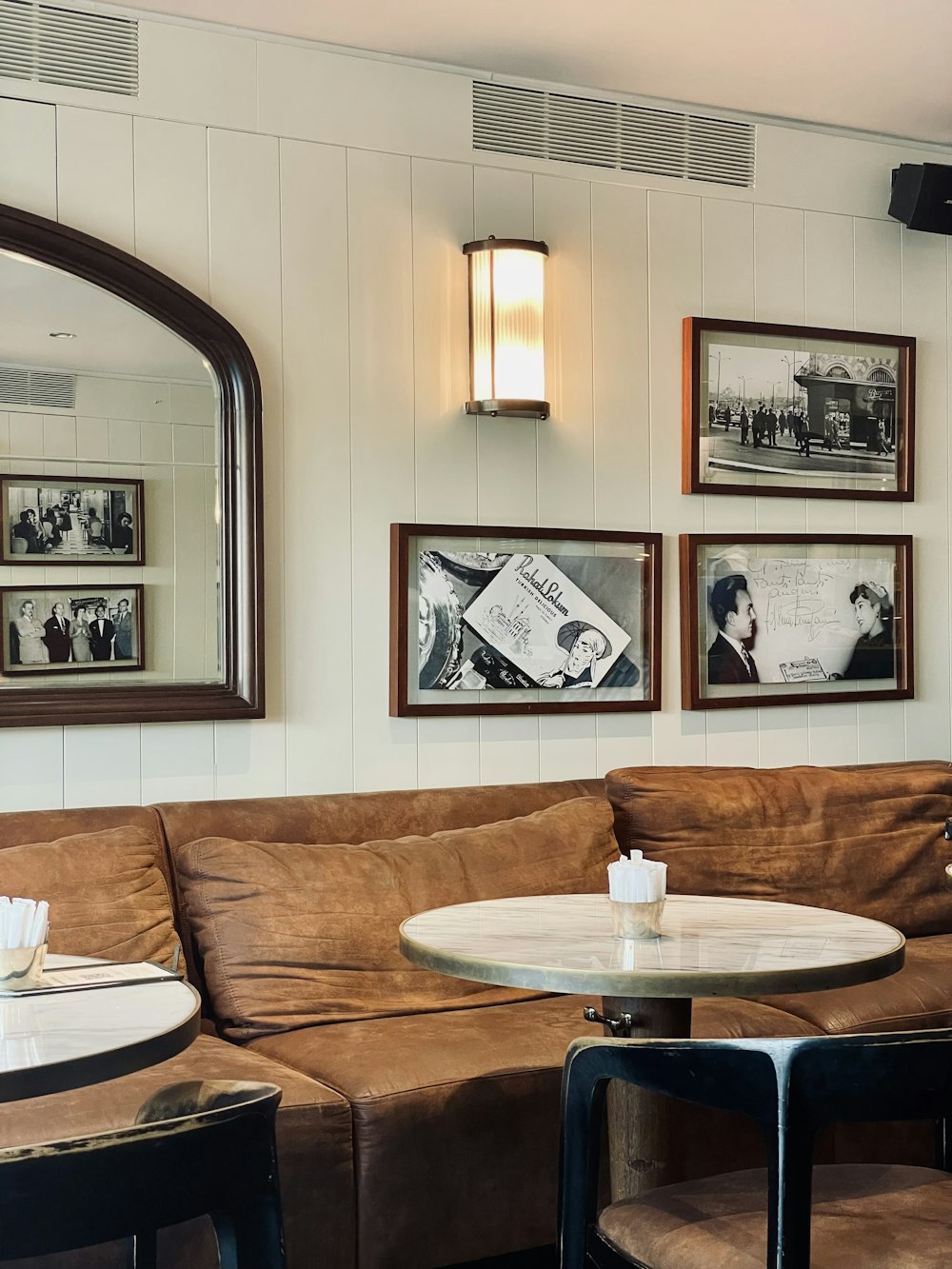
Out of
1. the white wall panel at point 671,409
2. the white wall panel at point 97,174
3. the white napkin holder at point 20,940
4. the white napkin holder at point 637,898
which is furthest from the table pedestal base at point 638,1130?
the white wall panel at point 97,174

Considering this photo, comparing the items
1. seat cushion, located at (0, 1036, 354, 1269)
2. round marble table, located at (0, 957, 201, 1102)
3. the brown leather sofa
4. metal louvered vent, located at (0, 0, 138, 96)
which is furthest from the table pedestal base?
metal louvered vent, located at (0, 0, 138, 96)

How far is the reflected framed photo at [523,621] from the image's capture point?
3.47 meters

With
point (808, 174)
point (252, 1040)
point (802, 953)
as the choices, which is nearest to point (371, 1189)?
point (252, 1040)

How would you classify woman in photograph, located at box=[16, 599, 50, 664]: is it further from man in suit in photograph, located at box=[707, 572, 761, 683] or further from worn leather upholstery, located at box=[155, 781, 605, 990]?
man in suit in photograph, located at box=[707, 572, 761, 683]

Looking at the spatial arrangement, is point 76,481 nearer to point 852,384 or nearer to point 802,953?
point 802,953

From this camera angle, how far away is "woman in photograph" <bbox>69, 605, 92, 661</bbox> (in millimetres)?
3061

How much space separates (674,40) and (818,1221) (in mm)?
2732

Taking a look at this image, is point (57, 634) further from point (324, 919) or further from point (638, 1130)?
point (638, 1130)

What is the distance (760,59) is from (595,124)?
0.45 meters

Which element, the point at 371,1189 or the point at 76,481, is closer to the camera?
the point at 371,1189

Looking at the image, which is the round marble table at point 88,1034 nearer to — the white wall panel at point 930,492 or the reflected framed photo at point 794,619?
the reflected framed photo at point 794,619

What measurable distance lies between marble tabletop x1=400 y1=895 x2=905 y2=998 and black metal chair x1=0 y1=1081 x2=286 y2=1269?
73 cm

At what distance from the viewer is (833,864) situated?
351 centimetres

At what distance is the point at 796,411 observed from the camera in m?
3.93
